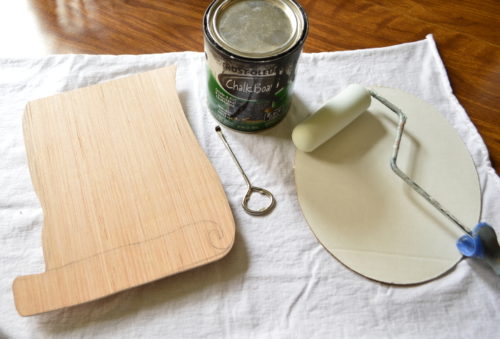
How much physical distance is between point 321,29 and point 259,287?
49 centimetres

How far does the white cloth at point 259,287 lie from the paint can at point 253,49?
3.6 inches

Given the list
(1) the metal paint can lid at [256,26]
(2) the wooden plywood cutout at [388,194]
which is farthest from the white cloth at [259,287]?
(1) the metal paint can lid at [256,26]

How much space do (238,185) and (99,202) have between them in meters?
0.20

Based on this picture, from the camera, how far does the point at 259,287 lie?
1.83ft

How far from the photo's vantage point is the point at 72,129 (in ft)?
2.08

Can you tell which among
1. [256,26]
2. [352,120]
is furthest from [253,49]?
[352,120]

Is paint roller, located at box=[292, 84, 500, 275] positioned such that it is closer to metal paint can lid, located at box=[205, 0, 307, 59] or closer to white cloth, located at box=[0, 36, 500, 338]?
white cloth, located at box=[0, 36, 500, 338]

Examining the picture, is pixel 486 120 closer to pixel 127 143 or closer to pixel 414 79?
pixel 414 79

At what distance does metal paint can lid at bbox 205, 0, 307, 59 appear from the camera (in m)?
0.54

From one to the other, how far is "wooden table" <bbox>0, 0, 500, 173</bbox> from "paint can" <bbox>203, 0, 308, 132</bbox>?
0.20 metres

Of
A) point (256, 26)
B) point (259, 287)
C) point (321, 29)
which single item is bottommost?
point (259, 287)

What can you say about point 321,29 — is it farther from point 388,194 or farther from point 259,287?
point 259,287

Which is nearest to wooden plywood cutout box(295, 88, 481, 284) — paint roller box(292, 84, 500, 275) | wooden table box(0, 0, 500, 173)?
paint roller box(292, 84, 500, 275)

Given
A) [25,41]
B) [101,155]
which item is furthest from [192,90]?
[25,41]
